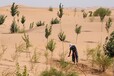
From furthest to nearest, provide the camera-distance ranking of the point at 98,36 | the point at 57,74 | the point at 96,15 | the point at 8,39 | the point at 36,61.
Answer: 1. the point at 96,15
2. the point at 98,36
3. the point at 8,39
4. the point at 36,61
5. the point at 57,74

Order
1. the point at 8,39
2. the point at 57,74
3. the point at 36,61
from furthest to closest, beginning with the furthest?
the point at 8,39 < the point at 36,61 < the point at 57,74

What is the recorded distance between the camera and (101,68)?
62.3ft

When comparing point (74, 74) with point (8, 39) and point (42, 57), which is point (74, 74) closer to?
point (42, 57)

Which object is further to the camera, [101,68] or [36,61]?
[101,68]

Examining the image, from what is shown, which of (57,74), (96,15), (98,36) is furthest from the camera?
(96,15)

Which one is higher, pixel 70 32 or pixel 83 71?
pixel 70 32

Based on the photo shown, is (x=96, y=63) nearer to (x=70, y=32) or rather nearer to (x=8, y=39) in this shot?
(x=8, y=39)

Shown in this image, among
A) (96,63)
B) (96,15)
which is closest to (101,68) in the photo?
(96,63)

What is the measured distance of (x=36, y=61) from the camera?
1764 centimetres

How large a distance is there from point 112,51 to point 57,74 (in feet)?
13.4

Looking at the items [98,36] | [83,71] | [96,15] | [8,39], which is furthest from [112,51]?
[96,15]

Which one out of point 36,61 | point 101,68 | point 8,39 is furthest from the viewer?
point 8,39

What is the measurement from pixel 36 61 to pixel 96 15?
120 ft

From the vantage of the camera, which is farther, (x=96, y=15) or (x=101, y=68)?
(x=96, y=15)
